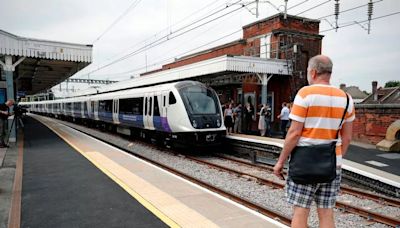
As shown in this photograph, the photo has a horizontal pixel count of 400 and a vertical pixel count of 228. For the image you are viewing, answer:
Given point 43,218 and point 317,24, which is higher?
point 317,24

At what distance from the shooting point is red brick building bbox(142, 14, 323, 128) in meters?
21.7

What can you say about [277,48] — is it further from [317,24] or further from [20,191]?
[20,191]

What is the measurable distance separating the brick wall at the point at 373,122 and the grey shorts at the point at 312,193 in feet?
43.1

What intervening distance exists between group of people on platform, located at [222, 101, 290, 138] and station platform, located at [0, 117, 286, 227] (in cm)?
761

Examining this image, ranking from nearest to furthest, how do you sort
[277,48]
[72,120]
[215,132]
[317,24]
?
[215,132]
[277,48]
[317,24]
[72,120]

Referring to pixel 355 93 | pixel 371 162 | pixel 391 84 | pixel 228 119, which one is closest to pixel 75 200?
pixel 371 162

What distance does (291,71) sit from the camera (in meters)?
20.1

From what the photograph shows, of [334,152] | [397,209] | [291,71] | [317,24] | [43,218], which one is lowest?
[397,209]

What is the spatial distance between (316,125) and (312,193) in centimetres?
60

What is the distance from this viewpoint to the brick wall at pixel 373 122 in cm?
1441

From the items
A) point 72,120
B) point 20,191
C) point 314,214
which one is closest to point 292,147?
point 314,214

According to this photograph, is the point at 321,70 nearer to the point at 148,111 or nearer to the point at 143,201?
the point at 143,201

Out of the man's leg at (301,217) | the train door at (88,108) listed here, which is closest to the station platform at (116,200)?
the man's leg at (301,217)

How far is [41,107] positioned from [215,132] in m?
53.2
